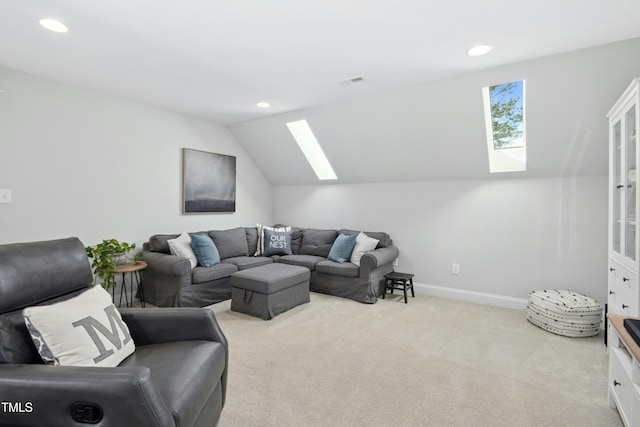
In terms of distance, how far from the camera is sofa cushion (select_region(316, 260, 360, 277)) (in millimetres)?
4069

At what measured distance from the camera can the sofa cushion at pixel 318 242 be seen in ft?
15.9

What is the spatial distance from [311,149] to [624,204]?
3.81 m

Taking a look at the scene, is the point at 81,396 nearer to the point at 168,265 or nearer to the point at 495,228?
the point at 168,265

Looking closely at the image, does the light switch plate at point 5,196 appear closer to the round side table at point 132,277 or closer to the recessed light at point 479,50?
the round side table at point 132,277

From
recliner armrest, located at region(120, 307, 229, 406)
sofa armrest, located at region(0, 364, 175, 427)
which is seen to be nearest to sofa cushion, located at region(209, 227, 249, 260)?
recliner armrest, located at region(120, 307, 229, 406)

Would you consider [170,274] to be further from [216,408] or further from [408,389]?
[408,389]

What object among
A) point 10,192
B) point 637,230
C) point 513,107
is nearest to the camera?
point 637,230

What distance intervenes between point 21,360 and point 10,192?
2.43 m

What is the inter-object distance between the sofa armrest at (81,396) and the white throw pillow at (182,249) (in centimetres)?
270

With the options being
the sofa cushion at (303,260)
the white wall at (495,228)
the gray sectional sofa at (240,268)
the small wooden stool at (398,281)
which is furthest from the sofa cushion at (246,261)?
the small wooden stool at (398,281)

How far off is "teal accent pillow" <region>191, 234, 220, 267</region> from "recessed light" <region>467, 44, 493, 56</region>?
3412 mm

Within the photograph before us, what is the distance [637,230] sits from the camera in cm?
194

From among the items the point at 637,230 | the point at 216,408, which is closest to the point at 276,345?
the point at 216,408

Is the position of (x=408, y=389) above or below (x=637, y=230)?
below
